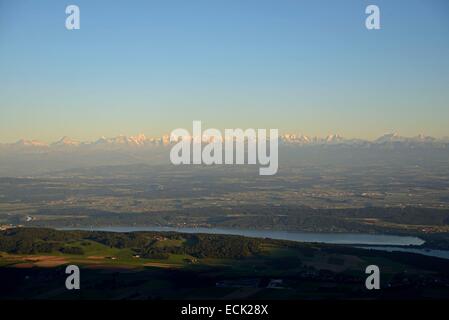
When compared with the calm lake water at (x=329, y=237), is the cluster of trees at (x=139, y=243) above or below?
above

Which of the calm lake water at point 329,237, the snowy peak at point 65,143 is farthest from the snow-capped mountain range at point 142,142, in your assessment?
the calm lake water at point 329,237

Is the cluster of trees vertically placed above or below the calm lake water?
above

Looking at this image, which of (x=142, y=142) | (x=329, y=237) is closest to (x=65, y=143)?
(x=142, y=142)

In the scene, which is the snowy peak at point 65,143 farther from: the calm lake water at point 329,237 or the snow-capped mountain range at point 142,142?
the calm lake water at point 329,237

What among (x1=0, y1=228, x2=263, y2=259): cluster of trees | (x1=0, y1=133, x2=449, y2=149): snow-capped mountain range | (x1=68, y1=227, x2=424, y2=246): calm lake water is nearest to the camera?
(x1=0, y1=228, x2=263, y2=259): cluster of trees

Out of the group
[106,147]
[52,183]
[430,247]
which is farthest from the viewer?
[106,147]

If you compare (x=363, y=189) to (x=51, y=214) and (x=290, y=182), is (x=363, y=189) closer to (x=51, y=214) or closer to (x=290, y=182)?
(x=290, y=182)

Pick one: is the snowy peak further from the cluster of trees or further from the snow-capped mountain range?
the cluster of trees

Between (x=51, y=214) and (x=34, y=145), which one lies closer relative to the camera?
(x=51, y=214)

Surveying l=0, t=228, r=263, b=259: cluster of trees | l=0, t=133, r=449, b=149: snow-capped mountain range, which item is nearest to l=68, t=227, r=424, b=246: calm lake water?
l=0, t=228, r=263, b=259: cluster of trees

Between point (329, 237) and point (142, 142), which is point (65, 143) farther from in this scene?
point (329, 237)

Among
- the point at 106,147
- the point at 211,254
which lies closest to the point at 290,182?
the point at 211,254
